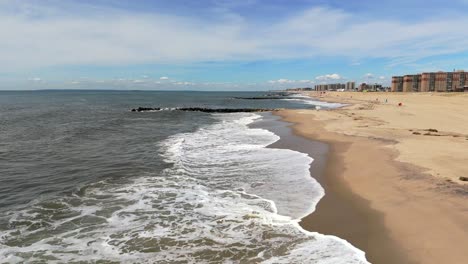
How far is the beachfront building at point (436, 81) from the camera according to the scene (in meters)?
148

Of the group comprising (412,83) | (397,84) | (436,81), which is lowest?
(397,84)

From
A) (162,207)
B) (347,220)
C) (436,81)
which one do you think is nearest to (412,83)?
(436,81)

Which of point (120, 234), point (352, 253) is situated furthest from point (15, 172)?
point (352, 253)

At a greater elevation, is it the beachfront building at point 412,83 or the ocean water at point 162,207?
the beachfront building at point 412,83

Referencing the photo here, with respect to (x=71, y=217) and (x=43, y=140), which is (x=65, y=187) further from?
(x=43, y=140)

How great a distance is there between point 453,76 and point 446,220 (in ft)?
553

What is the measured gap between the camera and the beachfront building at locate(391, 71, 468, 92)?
486ft

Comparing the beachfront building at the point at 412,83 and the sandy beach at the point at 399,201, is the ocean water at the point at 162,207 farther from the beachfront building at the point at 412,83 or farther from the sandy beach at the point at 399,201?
the beachfront building at the point at 412,83

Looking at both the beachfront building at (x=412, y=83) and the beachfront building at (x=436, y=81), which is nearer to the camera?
the beachfront building at (x=436, y=81)

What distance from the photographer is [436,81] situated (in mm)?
156375

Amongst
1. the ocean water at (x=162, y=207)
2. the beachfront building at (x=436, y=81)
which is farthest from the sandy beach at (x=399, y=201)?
the beachfront building at (x=436, y=81)

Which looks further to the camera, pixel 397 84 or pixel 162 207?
pixel 397 84

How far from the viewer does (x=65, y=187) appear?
1341cm

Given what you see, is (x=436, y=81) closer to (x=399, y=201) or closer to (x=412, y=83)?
(x=412, y=83)
